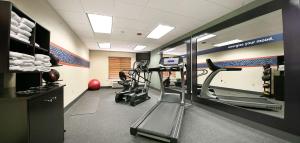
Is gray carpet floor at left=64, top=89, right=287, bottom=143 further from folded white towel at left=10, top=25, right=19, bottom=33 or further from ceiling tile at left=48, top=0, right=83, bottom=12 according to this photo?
ceiling tile at left=48, top=0, right=83, bottom=12

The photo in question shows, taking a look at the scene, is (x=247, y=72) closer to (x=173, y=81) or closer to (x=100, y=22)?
(x=173, y=81)

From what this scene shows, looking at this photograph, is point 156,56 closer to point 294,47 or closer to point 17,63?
point 294,47

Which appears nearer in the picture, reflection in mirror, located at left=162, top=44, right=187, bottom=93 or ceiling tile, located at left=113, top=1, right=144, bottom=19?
ceiling tile, located at left=113, top=1, right=144, bottom=19

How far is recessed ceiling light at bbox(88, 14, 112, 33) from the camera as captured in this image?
3.39 meters

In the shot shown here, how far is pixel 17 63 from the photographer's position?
4.11 feet

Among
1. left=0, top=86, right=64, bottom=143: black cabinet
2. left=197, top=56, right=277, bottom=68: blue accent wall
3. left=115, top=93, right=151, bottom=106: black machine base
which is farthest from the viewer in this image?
left=197, top=56, right=277, bottom=68: blue accent wall

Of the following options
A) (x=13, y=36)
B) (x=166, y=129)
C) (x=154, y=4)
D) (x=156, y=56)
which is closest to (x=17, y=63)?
(x=13, y=36)

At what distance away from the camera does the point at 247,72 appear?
6.06 meters

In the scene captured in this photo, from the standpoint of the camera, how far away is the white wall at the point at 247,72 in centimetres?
531

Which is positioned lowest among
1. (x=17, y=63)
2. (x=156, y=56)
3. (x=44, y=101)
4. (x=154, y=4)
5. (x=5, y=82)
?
(x=44, y=101)

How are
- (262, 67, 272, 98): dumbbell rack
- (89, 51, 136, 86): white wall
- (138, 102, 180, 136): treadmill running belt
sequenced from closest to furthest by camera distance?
(138, 102, 180, 136): treadmill running belt
(262, 67, 272, 98): dumbbell rack
(89, 51, 136, 86): white wall

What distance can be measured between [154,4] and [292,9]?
2.42 m

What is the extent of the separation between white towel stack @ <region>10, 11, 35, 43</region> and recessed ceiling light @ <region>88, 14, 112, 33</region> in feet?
6.78

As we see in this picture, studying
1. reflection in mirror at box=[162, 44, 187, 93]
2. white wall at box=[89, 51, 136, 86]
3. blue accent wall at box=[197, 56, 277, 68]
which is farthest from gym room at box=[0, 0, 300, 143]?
white wall at box=[89, 51, 136, 86]
